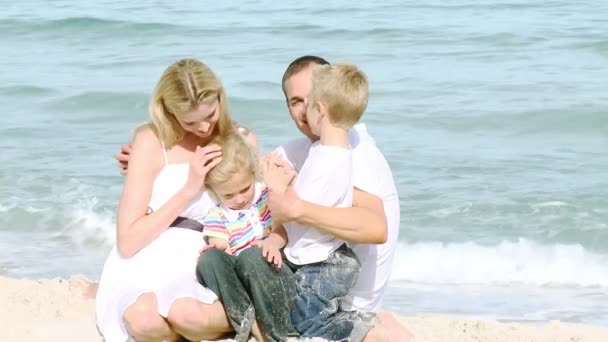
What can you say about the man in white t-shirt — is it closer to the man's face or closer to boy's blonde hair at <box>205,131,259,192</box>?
the man's face

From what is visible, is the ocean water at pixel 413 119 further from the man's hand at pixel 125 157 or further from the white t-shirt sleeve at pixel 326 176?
the white t-shirt sleeve at pixel 326 176

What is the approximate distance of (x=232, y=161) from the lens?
14.4 feet

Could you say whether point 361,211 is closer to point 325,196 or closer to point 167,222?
point 325,196

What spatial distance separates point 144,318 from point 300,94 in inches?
42.8

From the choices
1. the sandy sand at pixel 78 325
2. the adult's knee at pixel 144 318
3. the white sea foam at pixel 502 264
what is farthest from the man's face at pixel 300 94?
the white sea foam at pixel 502 264

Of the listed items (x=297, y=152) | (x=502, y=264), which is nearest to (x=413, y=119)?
(x=502, y=264)

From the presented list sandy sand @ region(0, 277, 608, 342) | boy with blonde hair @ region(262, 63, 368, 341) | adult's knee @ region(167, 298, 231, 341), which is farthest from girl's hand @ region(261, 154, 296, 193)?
sandy sand @ region(0, 277, 608, 342)

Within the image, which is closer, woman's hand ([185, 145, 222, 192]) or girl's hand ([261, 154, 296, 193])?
girl's hand ([261, 154, 296, 193])

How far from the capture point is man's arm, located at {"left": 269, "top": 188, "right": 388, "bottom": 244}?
4047 millimetres

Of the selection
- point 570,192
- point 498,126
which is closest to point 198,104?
point 570,192

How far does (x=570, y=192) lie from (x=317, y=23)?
910 centimetres

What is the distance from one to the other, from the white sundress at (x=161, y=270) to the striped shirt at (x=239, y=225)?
0.09m

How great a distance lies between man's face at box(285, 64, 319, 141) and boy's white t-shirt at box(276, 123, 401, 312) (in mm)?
166

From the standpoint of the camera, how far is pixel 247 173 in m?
4.41
